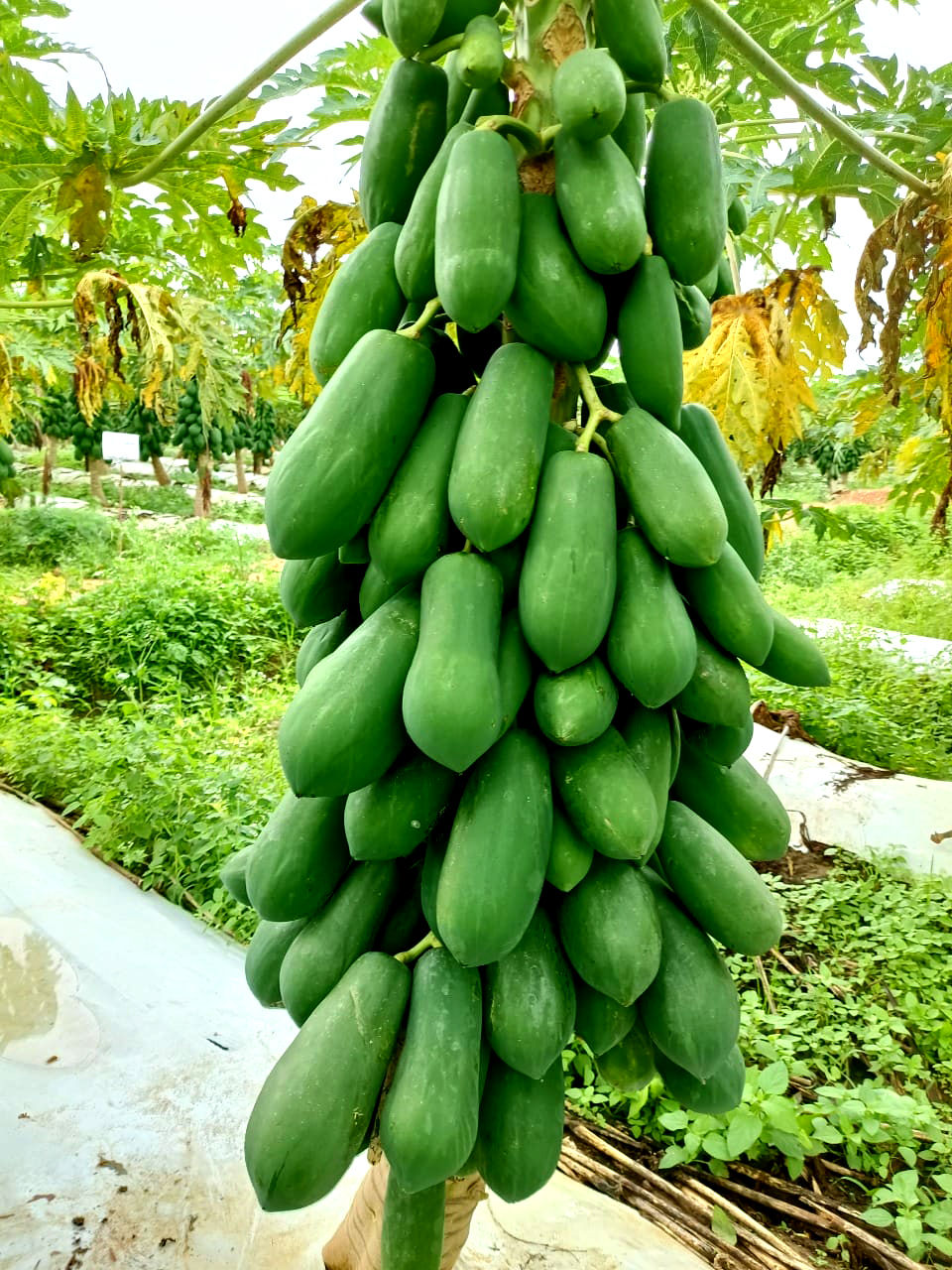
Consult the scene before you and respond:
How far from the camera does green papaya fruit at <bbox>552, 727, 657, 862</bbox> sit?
92 cm

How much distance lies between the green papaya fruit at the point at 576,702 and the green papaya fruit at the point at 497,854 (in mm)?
52

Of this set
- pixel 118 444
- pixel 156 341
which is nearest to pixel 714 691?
pixel 156 341

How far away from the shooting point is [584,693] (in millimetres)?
925

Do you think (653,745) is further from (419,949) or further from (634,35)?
(634,35)

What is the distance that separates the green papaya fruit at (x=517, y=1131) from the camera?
99 centimetres

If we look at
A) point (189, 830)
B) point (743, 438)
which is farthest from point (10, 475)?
point (743, 438)

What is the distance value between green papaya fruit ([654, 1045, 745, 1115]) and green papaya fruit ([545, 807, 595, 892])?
0.31 metres

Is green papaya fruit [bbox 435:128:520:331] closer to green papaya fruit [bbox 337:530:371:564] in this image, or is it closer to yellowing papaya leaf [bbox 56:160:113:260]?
green papaya fruit [bbox 337:530:371:564]

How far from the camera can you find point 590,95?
90 cm

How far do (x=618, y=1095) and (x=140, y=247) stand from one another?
356 cm

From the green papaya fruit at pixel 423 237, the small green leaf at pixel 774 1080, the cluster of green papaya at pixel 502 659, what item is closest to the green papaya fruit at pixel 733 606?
the cluster of green papaya at pixel 502 659

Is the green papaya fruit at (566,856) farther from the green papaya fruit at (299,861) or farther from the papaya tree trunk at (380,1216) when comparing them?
the papaya tree trunk at (380,1216)

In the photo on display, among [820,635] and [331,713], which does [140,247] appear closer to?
[331,713]

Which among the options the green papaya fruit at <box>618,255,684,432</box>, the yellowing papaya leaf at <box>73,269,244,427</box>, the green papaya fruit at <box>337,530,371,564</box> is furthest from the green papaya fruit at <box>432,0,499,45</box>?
the yellowing papaya leaf at <box>73,269,244,427</box>
